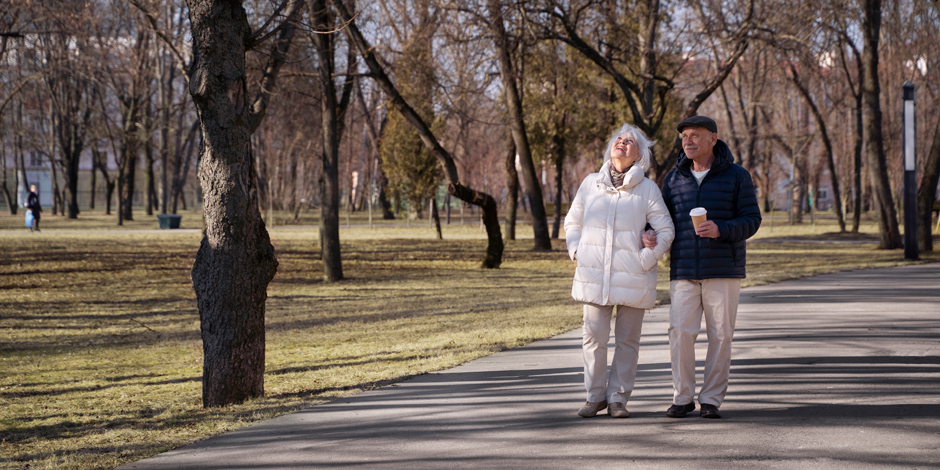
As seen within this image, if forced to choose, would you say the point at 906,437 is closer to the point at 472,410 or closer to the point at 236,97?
the point at 472,410

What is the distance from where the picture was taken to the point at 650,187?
5078mm

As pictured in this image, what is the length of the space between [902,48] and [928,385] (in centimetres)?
2729

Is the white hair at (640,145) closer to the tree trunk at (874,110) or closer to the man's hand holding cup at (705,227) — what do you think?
the man's hand holding cup at (705,227)

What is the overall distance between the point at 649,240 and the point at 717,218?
1.45ft

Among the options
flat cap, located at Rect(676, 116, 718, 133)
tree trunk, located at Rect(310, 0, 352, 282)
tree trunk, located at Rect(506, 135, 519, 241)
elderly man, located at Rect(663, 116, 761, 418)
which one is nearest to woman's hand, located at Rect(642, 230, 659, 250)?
elderly man, located at Rect(663, 116, 761, 418)

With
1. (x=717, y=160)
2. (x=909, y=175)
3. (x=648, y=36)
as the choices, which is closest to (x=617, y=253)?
(x=717, y=160)

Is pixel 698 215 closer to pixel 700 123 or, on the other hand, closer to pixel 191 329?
pixel 700 123

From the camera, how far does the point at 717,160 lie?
5070 mm

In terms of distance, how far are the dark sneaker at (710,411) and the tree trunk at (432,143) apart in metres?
11.7

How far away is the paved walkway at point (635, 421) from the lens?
433 centimetres

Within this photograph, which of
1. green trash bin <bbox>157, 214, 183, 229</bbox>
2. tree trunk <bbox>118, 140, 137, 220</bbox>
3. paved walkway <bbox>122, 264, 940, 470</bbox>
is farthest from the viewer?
tree trunk <bbox>118, 140, 137, 220</bbox>

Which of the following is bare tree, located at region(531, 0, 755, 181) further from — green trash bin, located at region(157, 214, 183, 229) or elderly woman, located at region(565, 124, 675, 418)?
green trash bin, located at region(157, 214, 183, 229)

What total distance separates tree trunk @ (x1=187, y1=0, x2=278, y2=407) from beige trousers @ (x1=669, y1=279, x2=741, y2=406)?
3.22 metres

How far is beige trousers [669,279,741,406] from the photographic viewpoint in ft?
16.4
